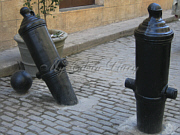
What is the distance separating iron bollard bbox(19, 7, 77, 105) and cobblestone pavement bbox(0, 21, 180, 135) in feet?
0.69

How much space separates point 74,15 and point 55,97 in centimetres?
446

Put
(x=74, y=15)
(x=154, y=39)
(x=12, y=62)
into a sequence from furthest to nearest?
1. (x=74, y=15)
2. (x=12, y=62)
3. (x=154, y=39)

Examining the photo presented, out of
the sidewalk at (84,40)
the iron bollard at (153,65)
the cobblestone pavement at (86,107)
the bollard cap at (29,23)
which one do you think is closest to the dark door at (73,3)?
the sidewalk at (84,40)

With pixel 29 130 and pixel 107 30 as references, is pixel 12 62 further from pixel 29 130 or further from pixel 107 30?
pixel 107 30

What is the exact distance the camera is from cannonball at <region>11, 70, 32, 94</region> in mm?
4605

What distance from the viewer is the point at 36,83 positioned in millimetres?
5258

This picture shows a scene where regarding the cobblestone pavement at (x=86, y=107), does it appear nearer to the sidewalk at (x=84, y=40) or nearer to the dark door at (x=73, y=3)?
the sidewalk at (x=84, y=40)

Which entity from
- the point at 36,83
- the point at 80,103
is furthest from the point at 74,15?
the point at 80,103

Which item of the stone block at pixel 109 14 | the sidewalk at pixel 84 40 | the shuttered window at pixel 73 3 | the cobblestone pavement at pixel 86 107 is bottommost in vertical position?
the cobblestone pavement at pixel 86 107

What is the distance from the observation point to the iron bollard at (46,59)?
424 centimetres

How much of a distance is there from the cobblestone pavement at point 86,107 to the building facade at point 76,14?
1.75 metres

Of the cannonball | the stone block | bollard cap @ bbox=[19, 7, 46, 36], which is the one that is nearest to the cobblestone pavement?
the cannonball

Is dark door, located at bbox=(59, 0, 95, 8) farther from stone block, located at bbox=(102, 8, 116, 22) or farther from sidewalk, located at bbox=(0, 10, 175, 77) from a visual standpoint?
sidewalk, located at bbox=(0, 10, 175, 77)

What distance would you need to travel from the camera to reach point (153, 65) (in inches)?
125
